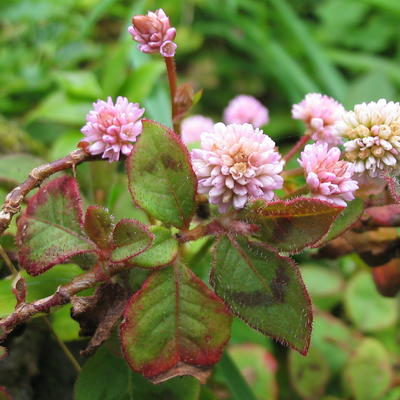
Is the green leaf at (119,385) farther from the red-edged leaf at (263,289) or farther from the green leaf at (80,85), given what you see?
the green leaf at (80,85)

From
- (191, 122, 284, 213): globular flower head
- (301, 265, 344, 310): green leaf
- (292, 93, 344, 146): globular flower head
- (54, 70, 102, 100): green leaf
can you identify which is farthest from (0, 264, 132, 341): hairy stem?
(54, 70, 102, 100): green leaf

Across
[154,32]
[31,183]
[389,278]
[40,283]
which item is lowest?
[389,278]

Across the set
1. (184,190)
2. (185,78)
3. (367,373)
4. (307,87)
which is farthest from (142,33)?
(185,78)

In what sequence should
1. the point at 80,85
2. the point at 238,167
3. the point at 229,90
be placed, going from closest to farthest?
1. the point at 238,167
2. the point at 80,85
3. the point at 229,90

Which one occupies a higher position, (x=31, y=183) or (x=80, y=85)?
(x=31, y=183)

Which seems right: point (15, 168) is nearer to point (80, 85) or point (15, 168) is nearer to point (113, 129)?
point (113, 129)

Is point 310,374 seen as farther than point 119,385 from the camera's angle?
Yes

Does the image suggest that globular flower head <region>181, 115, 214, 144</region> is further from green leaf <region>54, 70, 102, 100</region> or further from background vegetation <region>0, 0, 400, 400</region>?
green leaf <region>54, 70, 102, 100</region>

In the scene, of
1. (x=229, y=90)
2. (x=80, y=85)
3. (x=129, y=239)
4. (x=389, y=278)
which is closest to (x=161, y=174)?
(x=129, y=239)
